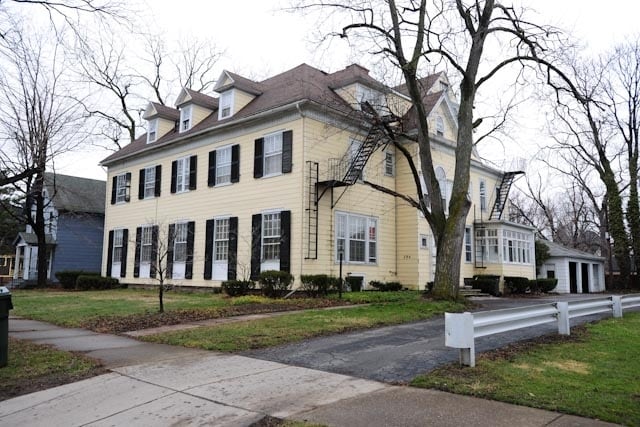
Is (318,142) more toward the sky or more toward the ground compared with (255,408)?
more toward the sky

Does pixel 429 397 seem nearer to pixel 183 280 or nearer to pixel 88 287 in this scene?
pixel 183 280

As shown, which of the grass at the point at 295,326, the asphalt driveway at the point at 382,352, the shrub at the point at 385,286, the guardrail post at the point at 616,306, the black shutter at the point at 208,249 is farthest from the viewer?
the black shutter at the point at 208,249

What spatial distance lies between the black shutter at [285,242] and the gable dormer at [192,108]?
853 cm

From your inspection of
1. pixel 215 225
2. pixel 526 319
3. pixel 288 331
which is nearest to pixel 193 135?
pixel 215 225

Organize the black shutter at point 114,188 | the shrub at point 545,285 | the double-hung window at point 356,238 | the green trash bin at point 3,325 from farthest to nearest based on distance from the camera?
the black shutter at point 114,188 → the shrub at point 545,285 → the double-hung window at point 356,238 → the green trash bin at point 3,325

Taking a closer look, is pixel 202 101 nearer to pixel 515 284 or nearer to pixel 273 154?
pixel 273 154

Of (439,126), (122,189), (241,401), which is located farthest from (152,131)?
(241,401)

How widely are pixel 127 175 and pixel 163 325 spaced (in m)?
17.7

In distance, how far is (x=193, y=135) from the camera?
22141mm

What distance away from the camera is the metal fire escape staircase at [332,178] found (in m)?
17.8

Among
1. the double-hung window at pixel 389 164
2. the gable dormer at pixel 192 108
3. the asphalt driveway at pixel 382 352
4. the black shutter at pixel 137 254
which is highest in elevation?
the gable dormer at pixel 192 108

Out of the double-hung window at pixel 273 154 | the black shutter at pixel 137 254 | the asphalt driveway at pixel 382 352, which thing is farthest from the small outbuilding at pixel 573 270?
the black shutter at pixel 137 254

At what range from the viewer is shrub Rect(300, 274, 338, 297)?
658 inches

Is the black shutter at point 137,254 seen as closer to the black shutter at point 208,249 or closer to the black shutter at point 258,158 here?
the black shutter at point 208,249
